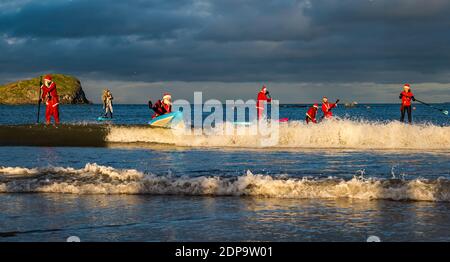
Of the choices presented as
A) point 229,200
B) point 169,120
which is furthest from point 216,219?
point 169,120

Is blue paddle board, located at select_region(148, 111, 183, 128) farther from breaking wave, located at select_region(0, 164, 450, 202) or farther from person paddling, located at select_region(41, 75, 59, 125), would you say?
breaking wave, located at select_region(0, 164, 450, 202)

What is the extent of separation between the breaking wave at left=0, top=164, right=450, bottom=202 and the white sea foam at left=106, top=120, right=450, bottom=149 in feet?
47.4

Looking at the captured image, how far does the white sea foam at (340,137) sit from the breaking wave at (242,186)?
569 inches

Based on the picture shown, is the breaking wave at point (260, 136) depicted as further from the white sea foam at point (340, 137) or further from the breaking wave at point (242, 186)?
the breaking wave at point (242, 186)

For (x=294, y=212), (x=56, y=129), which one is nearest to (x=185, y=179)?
(x=294, y=212)

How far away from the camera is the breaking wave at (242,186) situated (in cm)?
1107

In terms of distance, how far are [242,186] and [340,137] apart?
16991 mm

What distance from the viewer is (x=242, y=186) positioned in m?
11.8

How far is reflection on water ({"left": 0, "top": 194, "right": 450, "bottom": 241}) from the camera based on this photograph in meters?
7.95

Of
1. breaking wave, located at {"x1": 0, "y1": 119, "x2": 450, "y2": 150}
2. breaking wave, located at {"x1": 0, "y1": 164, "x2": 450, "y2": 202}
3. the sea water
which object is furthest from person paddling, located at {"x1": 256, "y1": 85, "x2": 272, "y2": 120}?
breaking wave, located at {"x1": 0, "y1": 164, "x2": 450, "y2": 202}

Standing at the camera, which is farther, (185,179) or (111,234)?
(185,179)
